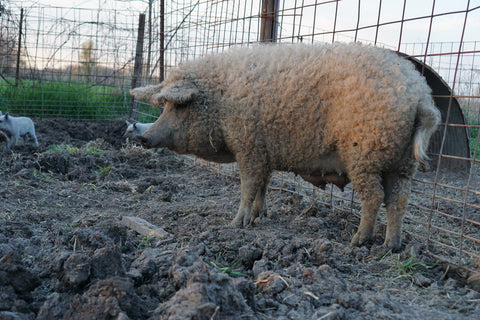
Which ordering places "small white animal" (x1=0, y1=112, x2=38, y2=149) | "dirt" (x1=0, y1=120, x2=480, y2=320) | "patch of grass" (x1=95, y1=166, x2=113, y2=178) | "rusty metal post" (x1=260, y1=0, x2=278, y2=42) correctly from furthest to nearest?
"small white animal" (x1=0, y1=112, x2=38, y2=149)
"patch of grass" (x1=95, y1=166, x2=113, y2=178)
"rusty metal post" (x1=260, y1=0, x2=278, y2=42)
"dirt" (x1=0, y1=120, x2=480, y2=320)

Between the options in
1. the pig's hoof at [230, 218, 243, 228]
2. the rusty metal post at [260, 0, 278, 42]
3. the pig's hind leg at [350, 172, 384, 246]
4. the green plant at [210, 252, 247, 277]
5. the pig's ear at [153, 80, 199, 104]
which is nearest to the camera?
the green plant at [210, 252, 247, 277]

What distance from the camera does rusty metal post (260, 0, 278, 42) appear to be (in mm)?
5794

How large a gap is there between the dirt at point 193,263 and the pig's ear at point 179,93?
114 centimetres

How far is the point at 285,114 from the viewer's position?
3795mm

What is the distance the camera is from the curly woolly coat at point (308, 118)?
11.1 feet

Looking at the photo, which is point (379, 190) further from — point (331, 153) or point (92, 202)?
point (92, 202)

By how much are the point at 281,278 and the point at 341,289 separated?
36 centimetres

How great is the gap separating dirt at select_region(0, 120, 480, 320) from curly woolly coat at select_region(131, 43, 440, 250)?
0.49m

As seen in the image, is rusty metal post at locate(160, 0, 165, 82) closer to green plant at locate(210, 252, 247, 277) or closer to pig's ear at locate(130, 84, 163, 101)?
pig's ear at locate(130, 84, 163, 101)

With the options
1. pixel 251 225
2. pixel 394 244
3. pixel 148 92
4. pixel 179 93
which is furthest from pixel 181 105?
pixel 394 244

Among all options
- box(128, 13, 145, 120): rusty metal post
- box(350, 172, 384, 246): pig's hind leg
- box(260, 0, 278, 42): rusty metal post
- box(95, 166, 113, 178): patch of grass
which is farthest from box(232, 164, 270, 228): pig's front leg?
box(128, 13, 145, 120): rusty metal post

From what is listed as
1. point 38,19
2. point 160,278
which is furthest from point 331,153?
point 38,19

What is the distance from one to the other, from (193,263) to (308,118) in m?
1.71

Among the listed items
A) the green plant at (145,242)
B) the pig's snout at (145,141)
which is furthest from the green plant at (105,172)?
the green plant at (145,242)
